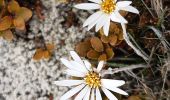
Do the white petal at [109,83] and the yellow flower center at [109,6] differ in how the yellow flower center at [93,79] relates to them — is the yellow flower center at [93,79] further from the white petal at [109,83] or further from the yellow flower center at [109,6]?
the yellow flower center at [109,6]

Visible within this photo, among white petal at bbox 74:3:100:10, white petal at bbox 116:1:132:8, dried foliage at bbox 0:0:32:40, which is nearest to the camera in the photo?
white petal at bbox 116:1:132:8

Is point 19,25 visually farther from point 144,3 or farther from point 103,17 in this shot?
point 144,3

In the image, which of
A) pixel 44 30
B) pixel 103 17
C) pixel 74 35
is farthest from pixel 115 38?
pixel 44 30

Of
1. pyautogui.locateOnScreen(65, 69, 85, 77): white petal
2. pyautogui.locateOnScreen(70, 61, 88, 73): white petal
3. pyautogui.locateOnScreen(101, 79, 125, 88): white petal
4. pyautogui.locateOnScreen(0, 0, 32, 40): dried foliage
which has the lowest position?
pyautogui.locateOnScreen(101, 79, 125, 88): white petal

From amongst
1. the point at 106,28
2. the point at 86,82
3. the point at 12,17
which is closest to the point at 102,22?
the point at 106,28

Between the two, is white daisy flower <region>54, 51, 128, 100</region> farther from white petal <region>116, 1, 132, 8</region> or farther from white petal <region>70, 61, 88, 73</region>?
white petal <region>116, 1, 132, 8</region>

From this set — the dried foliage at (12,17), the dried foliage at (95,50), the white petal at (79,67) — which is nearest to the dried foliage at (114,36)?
the dried foliage at (95,50)

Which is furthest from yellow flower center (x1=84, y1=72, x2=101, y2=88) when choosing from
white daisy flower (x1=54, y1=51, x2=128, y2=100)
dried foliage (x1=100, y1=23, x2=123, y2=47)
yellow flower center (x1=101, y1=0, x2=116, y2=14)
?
yellow flower center (x1=101, y1=0, x2=116, y2=14)
